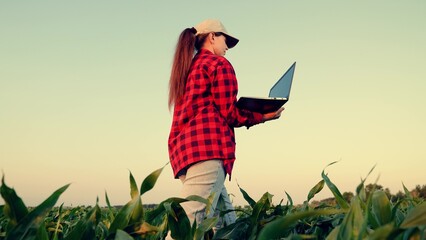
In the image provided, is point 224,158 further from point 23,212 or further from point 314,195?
point 23,212

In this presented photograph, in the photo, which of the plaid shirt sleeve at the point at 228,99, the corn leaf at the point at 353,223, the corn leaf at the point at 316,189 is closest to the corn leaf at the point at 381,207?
the corn leaf at the point at 353,223

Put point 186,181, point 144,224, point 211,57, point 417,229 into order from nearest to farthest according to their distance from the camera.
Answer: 1. point 417,229
2. point 144,224
3. point 186,181
4. point 211,57

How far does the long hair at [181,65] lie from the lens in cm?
384

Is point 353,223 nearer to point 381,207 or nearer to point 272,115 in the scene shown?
point 381,207

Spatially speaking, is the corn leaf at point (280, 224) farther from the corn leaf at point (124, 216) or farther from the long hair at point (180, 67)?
the long hair at point (180, 67)

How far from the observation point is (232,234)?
1.51 m

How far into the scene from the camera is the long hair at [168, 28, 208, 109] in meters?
3.84

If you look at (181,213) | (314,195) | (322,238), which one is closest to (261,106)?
(314,195)

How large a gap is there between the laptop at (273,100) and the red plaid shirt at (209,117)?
0.37 ft

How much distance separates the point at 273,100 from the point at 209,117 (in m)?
0.52

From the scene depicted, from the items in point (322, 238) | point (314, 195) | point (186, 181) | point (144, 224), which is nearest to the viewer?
point (144, 224)

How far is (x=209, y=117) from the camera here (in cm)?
364

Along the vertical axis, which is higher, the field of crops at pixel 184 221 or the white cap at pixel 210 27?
the white cap at pixel 210 27

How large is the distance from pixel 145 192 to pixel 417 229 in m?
0.63
